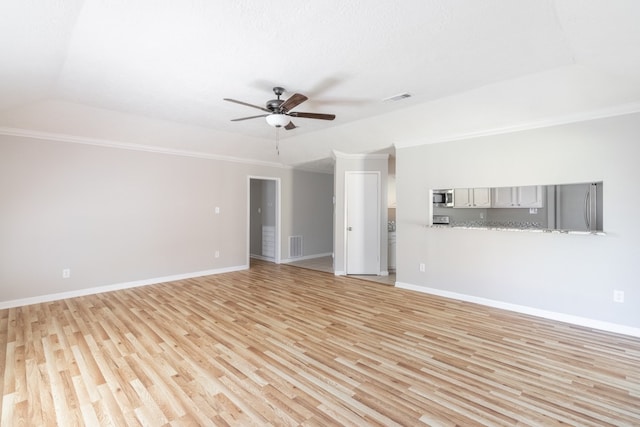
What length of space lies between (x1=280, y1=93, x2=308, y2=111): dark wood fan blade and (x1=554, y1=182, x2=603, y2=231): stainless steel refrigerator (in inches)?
128

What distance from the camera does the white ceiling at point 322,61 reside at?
201 cm

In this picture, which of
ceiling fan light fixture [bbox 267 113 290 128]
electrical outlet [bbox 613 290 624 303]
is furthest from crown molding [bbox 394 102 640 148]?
ceiling fan light fixture [bbox 267 113 290 128]

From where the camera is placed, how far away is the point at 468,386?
2223 millimetres

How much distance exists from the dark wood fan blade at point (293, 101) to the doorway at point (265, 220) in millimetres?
3927

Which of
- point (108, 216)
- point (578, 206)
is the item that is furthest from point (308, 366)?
point (108, 216)

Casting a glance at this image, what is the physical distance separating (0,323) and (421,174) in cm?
584

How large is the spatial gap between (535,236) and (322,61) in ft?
11.0

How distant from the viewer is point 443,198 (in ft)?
15.0

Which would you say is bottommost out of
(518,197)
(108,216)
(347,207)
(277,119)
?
(108,216)

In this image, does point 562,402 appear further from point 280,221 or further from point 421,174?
point 280,221

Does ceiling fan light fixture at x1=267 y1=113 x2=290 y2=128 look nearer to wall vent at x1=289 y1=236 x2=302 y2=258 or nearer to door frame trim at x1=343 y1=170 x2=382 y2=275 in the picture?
door frame trim at x1=343 y1=170 x2=382 y2=275

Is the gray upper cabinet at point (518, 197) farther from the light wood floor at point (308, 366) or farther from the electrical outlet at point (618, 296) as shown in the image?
the light wood floor at point (308, 366)

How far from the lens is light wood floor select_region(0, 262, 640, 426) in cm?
194

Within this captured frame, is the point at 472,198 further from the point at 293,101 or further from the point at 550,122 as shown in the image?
the point at 293,101
